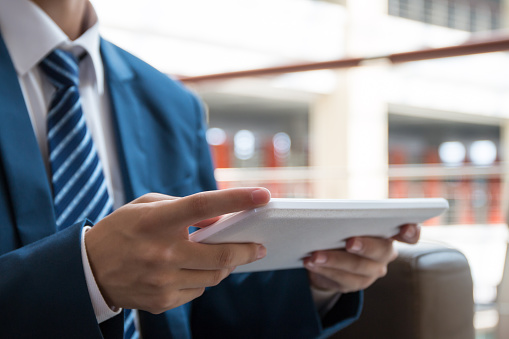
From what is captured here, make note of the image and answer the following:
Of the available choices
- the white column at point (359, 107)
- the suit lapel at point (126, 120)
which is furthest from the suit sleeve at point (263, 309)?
the white column at point (359, 107)

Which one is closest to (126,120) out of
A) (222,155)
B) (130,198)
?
(130,198)

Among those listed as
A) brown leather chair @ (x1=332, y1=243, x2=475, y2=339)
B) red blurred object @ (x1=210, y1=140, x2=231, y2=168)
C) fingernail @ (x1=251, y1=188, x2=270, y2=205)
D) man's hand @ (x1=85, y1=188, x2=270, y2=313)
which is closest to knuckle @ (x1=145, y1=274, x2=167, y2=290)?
man's hand @ (x1=85, y1=188, x2=270, y2=313)

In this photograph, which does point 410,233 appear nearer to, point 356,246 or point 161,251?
point 356,246

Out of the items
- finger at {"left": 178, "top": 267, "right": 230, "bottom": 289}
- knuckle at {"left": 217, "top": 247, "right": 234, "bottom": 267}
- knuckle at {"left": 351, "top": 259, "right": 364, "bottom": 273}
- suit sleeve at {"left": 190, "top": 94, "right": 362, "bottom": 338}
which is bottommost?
suit sleeve at {"left": 190, "top": 94, "right": 362, "bottom": 338}

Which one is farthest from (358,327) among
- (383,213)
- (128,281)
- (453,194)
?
(453,194)

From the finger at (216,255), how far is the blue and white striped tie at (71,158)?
0.89 feet

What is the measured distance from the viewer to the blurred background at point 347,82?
5281 millimetres

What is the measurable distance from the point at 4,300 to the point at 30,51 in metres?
0.37

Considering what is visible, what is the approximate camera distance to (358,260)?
2.16ft

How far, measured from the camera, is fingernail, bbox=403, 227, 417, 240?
0.63m

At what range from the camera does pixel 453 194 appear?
5.54 metres

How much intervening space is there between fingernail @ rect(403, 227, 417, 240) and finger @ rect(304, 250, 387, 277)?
0.06 m

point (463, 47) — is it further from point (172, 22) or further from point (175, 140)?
point (172, 22)

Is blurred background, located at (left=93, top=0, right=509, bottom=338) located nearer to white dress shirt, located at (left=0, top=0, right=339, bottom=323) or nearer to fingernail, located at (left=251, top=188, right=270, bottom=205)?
white dress shirt, located at (left=0, top=0, right=339, bottom=323)
